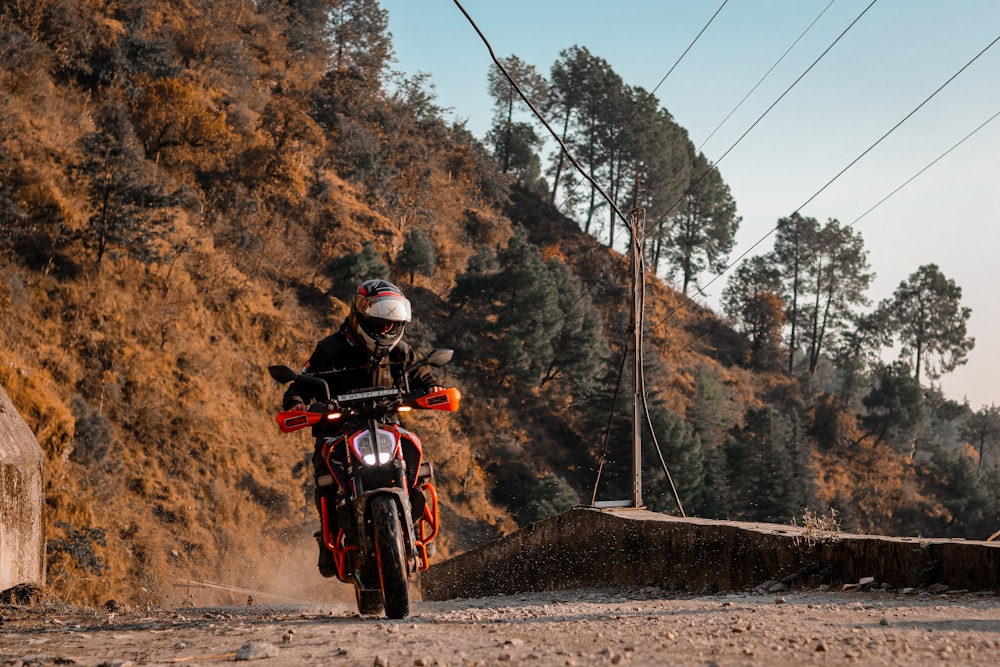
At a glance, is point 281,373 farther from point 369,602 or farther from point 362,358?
point 369,602

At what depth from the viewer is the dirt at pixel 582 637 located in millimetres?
4086

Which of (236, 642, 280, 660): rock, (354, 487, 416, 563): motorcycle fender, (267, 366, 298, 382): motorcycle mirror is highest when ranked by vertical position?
(267, 366, 298, 382): motorcycle mirror

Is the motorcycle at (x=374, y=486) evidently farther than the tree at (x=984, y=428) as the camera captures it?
No

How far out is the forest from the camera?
108ft

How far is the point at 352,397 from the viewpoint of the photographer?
655cm

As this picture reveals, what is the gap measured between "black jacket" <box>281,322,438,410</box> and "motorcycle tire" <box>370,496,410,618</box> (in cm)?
123

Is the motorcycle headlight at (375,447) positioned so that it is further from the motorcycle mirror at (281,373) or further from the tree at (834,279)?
the tree at (834,279)

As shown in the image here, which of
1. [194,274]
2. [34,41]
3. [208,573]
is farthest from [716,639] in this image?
[34,41]

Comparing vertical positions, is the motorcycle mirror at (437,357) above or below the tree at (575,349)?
below

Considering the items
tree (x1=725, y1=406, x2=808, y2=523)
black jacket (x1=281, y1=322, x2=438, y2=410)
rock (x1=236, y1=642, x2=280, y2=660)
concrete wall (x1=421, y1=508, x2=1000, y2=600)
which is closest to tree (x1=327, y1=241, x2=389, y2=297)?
tree (x1=725, y1=406, x2=808, y2=523)

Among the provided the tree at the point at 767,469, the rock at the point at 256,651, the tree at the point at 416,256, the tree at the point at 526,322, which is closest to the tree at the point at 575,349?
the tree at the point at 526,322

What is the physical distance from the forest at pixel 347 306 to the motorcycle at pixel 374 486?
293 inches

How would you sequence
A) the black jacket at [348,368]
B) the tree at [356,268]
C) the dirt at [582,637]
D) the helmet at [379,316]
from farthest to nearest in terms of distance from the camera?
the tree at [356,268], the black jacket at [348,368], the helmet at [379,316], the dirt at [582,637]

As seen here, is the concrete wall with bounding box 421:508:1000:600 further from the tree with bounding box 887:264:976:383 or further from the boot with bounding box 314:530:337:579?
the tree with bounding box 887:264:976:383
